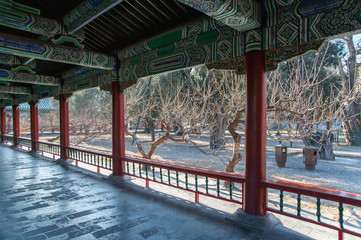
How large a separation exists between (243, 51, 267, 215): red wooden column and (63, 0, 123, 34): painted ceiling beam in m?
1.90

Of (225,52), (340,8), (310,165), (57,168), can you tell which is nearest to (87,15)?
(225,52)

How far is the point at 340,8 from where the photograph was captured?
245cm

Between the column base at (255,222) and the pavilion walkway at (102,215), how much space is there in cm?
6

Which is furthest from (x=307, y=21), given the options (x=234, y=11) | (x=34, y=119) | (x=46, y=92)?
(x=34, y=119)

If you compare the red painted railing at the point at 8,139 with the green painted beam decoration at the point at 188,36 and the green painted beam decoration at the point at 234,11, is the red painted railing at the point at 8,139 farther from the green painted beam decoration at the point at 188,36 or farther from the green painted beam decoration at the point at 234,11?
the green painted beam decoration at the point at 234,11

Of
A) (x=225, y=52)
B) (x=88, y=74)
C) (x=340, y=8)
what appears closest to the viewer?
(x=340, y=8)

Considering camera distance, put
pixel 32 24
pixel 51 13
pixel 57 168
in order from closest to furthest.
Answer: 1. pixel 32 24
2. pixel 51 13
3. pixel 57 168

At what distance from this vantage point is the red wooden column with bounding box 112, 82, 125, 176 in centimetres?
545

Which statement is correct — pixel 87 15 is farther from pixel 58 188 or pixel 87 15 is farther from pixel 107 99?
pixel 107 99

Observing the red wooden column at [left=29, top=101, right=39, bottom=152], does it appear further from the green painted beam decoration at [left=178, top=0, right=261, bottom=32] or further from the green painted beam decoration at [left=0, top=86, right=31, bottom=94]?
the green painted beam decoration at [left=178, top=0, right=261, bottom=32]

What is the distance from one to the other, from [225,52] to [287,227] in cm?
241

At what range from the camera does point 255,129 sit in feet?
10.2

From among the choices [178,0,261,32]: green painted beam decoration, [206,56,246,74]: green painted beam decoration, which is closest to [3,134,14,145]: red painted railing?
[206,56,246,74]: green painted beam decoration

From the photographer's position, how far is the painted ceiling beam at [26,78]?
638 centimetres
